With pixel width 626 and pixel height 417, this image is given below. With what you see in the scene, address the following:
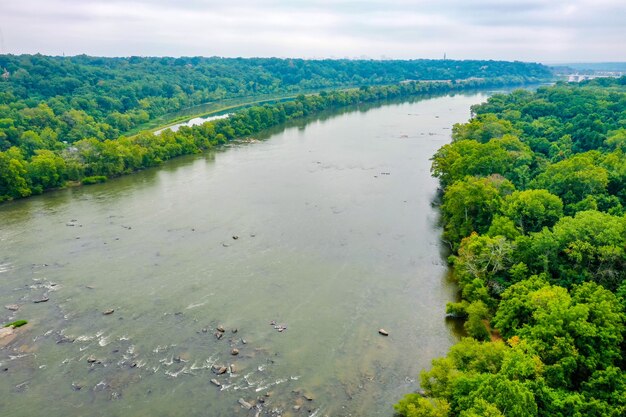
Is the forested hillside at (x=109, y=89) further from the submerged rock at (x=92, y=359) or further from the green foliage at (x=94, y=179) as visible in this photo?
the submerged rock at (x=92, y=359)

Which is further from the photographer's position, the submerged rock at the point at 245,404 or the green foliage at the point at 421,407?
the submerged rock at the point at 245,404

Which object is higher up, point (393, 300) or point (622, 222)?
point (622, 222)

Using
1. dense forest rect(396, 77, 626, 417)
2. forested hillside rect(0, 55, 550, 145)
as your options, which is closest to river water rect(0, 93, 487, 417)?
dense forest rect(396, 77, 626, 417)

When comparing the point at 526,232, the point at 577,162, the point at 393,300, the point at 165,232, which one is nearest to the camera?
the point at 393,300

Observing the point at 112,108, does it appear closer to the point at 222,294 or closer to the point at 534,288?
the point at 222,294

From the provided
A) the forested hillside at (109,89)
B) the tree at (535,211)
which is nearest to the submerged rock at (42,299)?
the tree at (535,211)

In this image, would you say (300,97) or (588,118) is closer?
(588,118)

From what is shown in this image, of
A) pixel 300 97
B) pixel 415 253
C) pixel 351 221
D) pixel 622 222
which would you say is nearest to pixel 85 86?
pixel 300 97

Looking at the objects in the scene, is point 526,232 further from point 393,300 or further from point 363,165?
point 363,165
